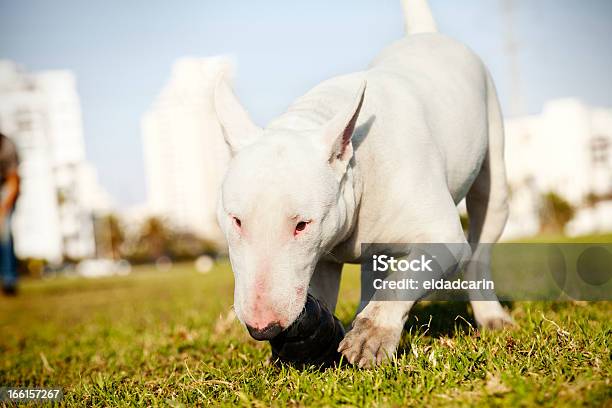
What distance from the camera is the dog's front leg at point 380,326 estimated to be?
9.36ft

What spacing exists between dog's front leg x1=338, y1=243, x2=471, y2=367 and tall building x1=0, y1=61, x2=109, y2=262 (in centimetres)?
7890

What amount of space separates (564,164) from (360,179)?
64.5 m

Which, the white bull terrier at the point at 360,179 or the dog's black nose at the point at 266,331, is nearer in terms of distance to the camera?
the dog's black nose at the point at 266,331

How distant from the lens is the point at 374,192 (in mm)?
3256

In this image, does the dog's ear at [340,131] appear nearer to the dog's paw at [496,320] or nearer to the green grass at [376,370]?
the green grass at [376,370]

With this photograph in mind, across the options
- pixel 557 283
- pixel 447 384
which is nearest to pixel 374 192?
pixel 447 384

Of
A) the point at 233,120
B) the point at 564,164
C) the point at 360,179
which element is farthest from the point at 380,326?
the point at 564,164

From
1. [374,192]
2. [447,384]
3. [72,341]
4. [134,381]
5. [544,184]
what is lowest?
[544,184]

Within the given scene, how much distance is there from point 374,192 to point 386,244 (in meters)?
0.30

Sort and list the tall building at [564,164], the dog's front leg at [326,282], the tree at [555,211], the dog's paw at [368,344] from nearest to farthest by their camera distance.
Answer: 1. the dog's paw at [368,344]
2. the dog's front leg at [326,282]
3. the tall building at [564,164]
4. the tree at [555,211]

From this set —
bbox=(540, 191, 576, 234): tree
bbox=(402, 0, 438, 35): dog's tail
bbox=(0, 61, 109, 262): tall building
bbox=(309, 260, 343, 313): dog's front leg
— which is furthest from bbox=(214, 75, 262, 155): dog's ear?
bbox=(0, 61, 109, 262): tall building

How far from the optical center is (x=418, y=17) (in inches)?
206

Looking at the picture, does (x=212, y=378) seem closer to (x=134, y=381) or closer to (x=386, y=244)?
(x=134, y=381)

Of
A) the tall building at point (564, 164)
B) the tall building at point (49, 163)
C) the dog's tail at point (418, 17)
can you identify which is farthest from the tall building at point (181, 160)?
the dog's tail at point (418, 17)
